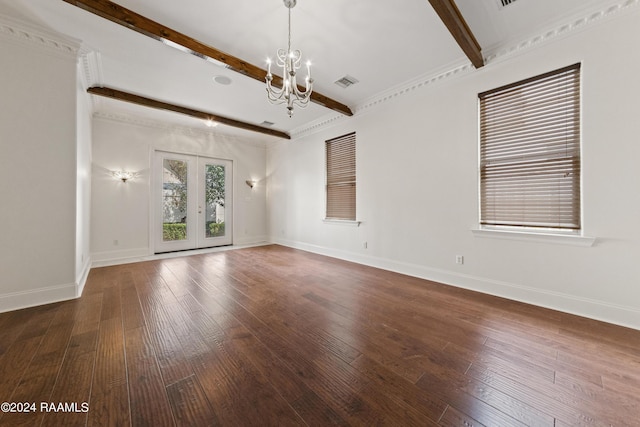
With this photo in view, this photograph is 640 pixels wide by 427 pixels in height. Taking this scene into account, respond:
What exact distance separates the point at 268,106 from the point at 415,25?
2927 mm

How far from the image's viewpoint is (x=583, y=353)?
185 centimetres

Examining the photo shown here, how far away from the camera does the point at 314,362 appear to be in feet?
5.71

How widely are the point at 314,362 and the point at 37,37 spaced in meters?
4.45

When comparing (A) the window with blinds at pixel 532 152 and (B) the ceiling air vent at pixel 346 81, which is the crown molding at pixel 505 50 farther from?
(B) the ceiling air vent at pixel 346 81

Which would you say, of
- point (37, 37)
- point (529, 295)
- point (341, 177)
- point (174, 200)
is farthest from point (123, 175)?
point (529, 295)

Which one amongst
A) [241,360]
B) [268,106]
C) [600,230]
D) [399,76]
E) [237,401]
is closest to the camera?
[237,401]

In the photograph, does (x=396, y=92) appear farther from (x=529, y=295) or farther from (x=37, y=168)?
(x=37, y=168)

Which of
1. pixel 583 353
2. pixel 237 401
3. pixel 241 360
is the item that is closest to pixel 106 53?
pixel 241 360

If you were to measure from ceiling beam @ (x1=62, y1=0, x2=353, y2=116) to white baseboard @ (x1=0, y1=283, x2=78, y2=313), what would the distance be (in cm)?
298

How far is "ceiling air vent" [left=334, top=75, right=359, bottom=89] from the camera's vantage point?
368 centimetres

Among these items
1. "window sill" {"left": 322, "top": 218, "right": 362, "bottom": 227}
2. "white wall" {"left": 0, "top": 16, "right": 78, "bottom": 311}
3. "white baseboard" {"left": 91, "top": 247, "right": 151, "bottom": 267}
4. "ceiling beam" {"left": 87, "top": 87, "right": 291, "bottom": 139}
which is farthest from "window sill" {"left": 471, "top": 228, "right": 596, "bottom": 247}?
"white baseboard" {"left": 91, "top": 247, "right": 151, "bottom": 267}

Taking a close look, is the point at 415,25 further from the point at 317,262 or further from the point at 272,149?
the point at 272,149

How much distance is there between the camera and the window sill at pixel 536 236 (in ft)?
8.04

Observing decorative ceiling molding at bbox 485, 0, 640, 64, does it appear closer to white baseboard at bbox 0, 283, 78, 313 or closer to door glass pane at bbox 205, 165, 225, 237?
white baseboard at bbox 0, 283, 78, 313
